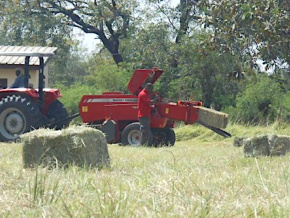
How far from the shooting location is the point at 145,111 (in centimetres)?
1619

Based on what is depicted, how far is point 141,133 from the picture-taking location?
1630 centimetres

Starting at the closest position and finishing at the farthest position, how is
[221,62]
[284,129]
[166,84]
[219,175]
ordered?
[219,175], [284,129], [221,62], [166,84]

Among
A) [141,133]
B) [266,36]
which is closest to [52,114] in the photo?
[141,133]

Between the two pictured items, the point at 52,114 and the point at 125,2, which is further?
the point at 125,2

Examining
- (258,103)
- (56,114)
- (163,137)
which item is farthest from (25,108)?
(258,103)

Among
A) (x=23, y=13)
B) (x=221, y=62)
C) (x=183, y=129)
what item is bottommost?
(x=183, y=129)

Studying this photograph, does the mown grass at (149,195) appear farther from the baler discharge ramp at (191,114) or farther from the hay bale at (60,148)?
the baler discharge ramp at (191,114)

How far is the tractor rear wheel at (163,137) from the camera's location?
1755 centimetres

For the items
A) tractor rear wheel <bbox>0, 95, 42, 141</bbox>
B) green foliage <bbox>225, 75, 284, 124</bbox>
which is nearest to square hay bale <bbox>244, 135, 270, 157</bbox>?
tractor rear wheel <bbox>0, 95, 42, 141</bbox>

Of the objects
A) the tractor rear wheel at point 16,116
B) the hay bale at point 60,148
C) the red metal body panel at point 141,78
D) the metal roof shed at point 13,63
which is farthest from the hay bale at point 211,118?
the hay bale at point 60,148

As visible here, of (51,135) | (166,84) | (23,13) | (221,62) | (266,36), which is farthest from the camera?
(23,13)

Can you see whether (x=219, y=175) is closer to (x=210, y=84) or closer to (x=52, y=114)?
(x=52, y=114)

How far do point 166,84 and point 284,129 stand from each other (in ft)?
25.8

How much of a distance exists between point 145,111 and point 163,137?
1923mm
